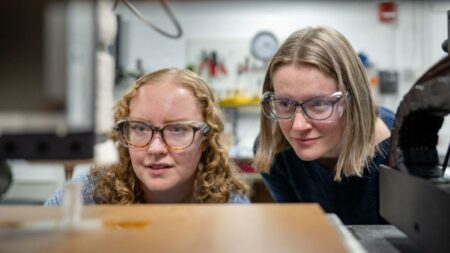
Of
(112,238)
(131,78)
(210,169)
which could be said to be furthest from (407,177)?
(131,78)

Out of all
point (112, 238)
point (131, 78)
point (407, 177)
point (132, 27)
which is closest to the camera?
point (112, 238)

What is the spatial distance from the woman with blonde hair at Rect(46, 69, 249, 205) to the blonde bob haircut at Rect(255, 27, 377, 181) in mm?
264

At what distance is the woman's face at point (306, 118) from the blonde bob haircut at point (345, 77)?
0.02 meters

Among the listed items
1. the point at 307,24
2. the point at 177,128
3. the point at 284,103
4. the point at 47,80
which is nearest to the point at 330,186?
the point at 284,103

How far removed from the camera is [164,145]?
3.63 ft

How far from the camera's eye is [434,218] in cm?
58

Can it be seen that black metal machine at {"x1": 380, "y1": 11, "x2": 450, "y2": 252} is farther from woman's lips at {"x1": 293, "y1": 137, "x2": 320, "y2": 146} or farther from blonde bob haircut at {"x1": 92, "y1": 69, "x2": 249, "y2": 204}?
blonde bob haircut at {"x1": 92, "y1": 69, "x2": 249, "y2": 204}

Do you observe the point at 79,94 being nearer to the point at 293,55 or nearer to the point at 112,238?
the point at 112,238

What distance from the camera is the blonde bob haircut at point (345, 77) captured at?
119 cm

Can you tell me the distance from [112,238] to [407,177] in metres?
0.44

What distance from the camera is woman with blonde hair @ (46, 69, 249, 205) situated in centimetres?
112

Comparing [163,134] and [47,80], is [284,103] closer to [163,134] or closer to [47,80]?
[163,134]

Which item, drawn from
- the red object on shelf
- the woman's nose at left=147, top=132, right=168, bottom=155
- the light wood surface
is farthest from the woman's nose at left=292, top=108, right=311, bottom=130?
the red object on shelf

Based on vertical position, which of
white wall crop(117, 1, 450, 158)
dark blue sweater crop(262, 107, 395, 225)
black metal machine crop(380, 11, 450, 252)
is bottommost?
dark blue sweater crop(262, 107, 395, 225)
